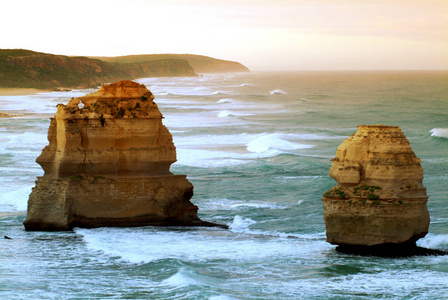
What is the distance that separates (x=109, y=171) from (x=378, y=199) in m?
7.78

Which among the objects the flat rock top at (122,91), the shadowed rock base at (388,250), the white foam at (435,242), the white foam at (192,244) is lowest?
the white foam at (192,244)

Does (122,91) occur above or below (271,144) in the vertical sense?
above

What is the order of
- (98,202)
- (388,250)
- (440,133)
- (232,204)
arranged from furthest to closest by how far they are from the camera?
(440,133)
(232,204)
(98,202)
(388,250)

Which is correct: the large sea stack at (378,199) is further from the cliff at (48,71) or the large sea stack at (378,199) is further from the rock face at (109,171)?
the cliff at (48,71)

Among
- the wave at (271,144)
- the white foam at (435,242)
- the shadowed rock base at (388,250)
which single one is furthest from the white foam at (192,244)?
the wave at (271,144)

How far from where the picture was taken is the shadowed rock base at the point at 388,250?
16812 mm

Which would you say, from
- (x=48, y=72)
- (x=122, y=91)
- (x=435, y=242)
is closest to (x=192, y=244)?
(x=122, y=91)

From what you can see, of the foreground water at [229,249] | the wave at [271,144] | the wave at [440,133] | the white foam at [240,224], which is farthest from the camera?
the wave at [440,133]

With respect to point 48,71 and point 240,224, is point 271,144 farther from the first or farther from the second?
point 48,71

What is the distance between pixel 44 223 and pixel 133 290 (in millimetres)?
6550

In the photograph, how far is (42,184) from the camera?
810 inches

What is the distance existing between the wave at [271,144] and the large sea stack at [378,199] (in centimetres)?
2377

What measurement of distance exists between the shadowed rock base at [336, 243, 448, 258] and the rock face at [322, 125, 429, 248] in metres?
0.07

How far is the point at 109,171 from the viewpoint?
2083 centimetres
